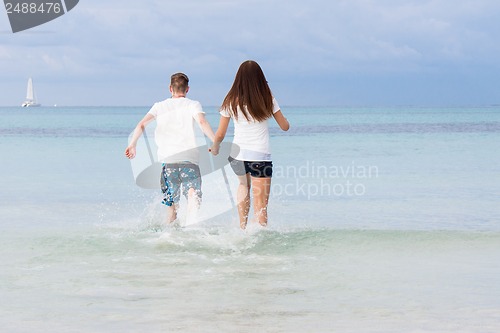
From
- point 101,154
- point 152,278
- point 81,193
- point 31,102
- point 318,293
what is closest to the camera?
point 318,293

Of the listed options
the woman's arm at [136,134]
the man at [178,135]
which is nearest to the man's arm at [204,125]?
the man at [178,135]

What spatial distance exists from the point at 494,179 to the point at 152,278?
10.5 meters

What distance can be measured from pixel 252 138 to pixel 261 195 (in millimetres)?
599

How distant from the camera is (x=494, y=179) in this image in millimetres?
14859

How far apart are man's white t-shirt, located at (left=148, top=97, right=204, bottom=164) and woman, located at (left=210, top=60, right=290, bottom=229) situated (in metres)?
0.33

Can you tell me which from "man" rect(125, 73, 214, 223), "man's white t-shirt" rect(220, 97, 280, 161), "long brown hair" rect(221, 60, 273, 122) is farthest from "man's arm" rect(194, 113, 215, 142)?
"long brown hair" rect(221, 60, 273, 122)

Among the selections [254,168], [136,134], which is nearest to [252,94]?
[254,168]

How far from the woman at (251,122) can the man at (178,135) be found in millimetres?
282

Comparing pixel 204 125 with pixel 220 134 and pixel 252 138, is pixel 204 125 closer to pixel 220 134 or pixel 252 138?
pixel 220 134

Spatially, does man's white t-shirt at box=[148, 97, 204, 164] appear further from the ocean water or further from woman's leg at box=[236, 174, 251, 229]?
the ocean water

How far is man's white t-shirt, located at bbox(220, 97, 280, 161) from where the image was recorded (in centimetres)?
707

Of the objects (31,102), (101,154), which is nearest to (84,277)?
(101,154)

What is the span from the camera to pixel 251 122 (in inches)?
278

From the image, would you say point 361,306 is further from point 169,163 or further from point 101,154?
point 101,154
